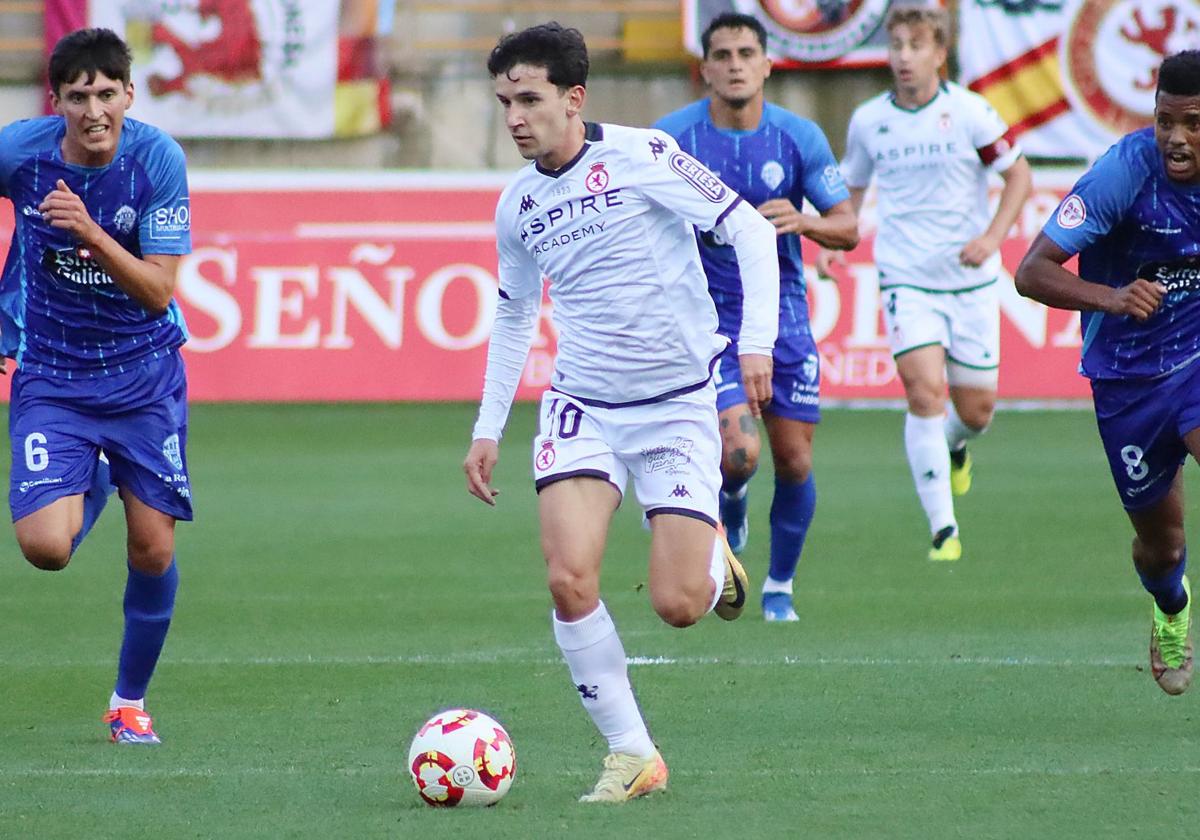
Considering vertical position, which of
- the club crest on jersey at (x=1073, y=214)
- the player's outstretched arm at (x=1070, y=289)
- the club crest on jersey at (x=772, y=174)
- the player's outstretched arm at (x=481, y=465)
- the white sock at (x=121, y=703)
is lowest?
the white sock at (x=121, y=703)

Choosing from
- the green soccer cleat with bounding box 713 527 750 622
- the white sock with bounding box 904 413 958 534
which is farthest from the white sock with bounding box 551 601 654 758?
the white sock with bounding box 904 413 958 534

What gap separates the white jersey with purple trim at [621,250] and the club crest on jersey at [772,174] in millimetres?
2637

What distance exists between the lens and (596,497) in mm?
5848

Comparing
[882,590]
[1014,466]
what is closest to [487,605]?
[882,590]

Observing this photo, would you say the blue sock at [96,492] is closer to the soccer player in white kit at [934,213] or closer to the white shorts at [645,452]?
the white shorts at [645,452]

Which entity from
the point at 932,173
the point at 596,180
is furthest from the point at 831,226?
the point at 596,180

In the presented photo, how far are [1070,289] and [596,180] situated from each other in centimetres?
143

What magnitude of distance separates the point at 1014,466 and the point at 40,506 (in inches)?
351

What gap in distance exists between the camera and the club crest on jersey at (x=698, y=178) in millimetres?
6031

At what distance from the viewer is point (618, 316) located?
6031 mm

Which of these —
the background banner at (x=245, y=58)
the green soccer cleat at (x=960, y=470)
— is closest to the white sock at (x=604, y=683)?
the green soccer cleat at (x=960, y=470)

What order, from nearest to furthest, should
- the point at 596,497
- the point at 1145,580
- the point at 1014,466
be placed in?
the point at 596,497
the point at 1145,580
the point at 1014,466

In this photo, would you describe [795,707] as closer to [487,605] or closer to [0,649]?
[487,605]

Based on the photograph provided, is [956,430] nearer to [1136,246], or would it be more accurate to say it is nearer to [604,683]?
[1136,246]
